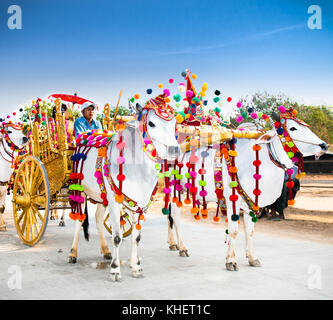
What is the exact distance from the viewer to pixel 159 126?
14.8 ft

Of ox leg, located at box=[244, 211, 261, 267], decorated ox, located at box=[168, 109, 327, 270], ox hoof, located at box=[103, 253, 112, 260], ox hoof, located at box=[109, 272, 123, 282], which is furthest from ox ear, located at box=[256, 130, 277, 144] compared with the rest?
ox hoof, located at box=[103, 253, 112, 260]

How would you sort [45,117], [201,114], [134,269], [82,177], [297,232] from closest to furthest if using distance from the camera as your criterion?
1. [134,269]
2. [82,177]
3. [201,114]
4. [45,117]
5. [297,232]

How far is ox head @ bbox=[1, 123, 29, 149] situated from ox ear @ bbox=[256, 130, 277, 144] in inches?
226

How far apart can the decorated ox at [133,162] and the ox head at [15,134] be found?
381 centimetres

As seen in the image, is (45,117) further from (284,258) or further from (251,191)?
(284,258)

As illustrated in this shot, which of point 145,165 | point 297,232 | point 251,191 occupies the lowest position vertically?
point 297,232

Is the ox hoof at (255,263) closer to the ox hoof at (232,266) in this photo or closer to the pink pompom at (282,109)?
the ox hoof at (232,266)

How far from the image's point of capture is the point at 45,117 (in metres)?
6.79

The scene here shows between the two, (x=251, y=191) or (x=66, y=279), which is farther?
(x=251, y=191)

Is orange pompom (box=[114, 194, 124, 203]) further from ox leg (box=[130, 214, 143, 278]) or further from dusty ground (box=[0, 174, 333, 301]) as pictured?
dusty ground (box=[0, 174, 333, 301])

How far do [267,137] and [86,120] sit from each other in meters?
3.22

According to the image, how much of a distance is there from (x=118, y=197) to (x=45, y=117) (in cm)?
285
